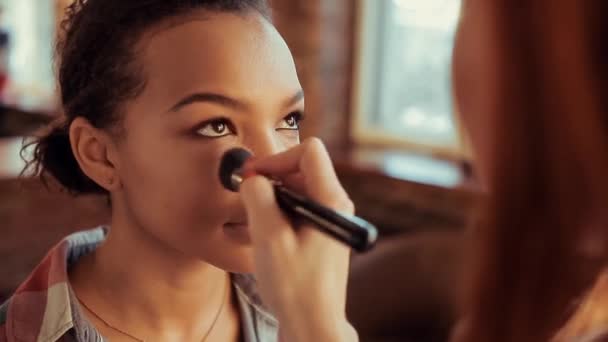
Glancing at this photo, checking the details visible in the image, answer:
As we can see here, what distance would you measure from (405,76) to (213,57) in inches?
68.1

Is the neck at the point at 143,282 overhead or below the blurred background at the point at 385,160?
overhead

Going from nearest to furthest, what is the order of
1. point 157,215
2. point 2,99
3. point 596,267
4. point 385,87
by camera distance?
point 596,267 < point 157,215 < point 385,87 < point 2,99

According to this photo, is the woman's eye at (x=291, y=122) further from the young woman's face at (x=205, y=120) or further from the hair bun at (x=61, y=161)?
the hair bun at (x=61, y=161)

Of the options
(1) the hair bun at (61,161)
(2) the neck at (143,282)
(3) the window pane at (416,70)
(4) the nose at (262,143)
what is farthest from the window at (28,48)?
(4) the nose at (262,143)

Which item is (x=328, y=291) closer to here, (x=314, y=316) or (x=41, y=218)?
(x=314, y=316)

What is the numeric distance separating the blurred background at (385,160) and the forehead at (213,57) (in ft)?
3.32

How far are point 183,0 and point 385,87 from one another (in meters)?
1.73

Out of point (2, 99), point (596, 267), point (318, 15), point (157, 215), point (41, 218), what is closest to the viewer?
point (596, 267)

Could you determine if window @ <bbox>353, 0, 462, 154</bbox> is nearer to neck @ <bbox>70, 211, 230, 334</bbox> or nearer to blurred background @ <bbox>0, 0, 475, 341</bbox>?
blurred background @ <bbox>0, 0, 475, 341</bbox>

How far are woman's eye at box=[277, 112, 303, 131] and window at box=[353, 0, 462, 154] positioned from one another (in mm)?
1551

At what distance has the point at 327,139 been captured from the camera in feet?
8.06

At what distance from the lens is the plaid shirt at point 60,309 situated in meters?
0.81

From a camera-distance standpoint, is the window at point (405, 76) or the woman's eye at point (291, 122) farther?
the window at point (405, 76)

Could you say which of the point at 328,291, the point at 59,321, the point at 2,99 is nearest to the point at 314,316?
the point at 328,291
